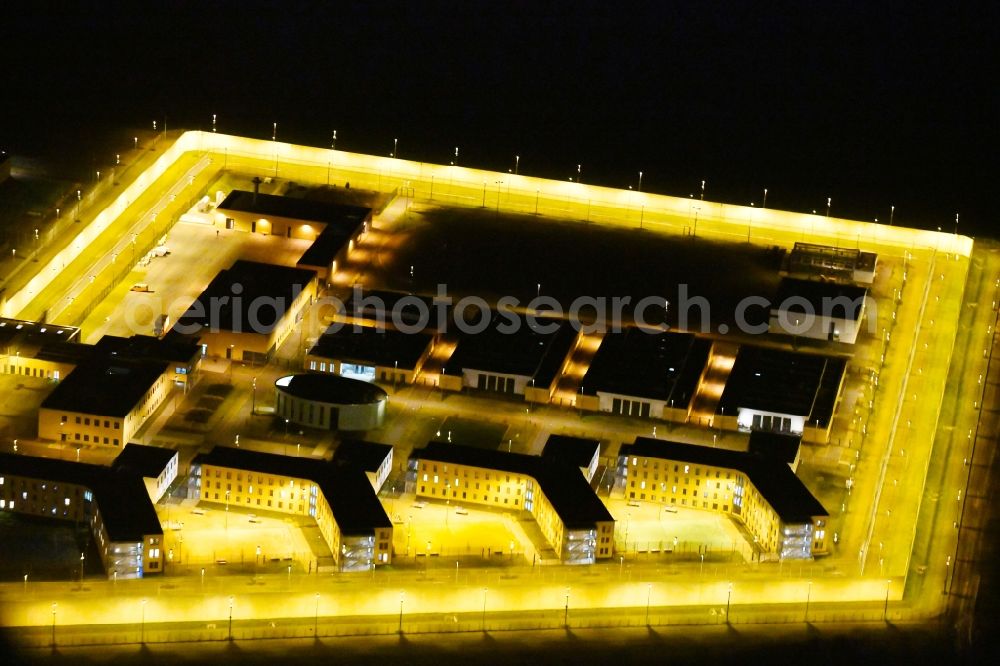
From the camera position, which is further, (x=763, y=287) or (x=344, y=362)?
(x=763, y=287)

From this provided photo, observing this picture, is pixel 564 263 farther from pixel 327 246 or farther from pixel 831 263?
pixel 831 263

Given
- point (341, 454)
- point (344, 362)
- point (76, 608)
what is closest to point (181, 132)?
point (344, 362)

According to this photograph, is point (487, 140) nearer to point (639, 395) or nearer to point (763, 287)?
point (763, 287)

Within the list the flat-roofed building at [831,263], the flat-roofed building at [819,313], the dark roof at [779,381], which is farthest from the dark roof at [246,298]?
the flat-roofed building at [831,263]

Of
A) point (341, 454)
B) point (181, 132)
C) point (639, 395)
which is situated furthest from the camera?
point (181, 132)

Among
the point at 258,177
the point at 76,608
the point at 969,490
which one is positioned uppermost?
the point at 258,177

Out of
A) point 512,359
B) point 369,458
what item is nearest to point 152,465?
point 369,458

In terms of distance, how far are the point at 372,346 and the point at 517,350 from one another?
3911mm

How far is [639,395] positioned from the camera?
77.4m

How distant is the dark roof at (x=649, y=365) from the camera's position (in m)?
77.8

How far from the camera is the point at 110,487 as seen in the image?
228ft

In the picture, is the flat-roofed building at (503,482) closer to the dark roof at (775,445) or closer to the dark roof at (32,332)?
the dark roof at (775,445)

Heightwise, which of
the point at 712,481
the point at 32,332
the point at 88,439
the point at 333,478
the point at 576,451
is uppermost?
the point at 32,332

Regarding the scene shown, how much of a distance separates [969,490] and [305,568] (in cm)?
1730
